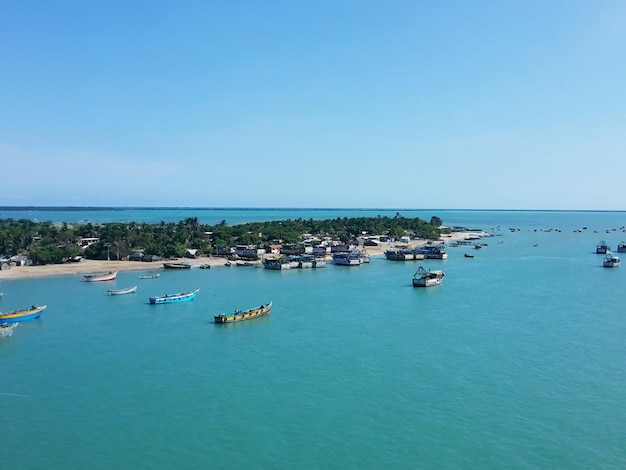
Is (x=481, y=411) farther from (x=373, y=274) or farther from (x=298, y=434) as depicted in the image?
(x=373, y=274)

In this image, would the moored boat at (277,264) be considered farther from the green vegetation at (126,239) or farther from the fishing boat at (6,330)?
the fishing boat at (6,330)

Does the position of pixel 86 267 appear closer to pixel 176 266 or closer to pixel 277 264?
pixel 176 266

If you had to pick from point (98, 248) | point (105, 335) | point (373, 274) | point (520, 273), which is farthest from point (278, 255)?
point (105, 335)

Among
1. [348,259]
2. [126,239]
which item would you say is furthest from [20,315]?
[348,259]

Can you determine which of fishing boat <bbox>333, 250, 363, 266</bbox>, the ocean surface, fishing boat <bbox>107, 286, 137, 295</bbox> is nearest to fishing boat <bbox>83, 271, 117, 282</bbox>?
fishing boat <bbox>107, 286, 137, 295</bbox>

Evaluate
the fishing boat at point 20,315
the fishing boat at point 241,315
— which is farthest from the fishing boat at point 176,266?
the fishing boat at point 241,315

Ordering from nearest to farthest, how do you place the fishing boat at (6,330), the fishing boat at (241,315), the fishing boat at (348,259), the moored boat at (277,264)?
1. the fishing boat at (6,330)
2. the fishing boat at (241,315)
3. the moored boat at (277,264)
4. the fishing boat at (348,259)

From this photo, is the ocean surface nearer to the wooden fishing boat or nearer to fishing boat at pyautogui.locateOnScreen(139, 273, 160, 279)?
fishing boat at pyautogui.locateOnScreen(139, 273, 160, 279)

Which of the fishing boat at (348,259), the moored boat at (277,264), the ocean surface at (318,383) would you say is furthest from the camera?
the fishing boat at (348,259)
